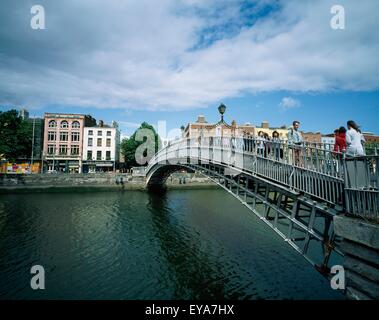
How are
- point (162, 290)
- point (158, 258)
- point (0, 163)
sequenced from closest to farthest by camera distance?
point (162, 290) < point (158, 258) < point (0, 163)

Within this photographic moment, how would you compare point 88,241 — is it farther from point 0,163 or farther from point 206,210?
point 0,163

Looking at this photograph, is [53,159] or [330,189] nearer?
[330,189]

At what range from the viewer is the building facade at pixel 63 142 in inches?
1769

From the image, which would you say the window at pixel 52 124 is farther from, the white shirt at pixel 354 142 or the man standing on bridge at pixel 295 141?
the white shirt at pixel 354 142

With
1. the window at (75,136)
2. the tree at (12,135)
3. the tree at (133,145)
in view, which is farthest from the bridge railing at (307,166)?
the window at (75,136)

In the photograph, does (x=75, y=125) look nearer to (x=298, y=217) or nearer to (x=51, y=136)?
(x=51, y=136)

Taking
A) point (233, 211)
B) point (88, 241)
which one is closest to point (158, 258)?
point (88, 241)

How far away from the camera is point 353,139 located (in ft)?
17.3

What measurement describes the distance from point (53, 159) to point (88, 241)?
39.0m

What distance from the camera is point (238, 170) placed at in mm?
9133

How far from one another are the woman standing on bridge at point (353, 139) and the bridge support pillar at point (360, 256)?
1698 mm

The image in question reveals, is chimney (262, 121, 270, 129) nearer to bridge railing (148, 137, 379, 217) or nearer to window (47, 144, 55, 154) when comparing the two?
window (47, 144, 55, 154)

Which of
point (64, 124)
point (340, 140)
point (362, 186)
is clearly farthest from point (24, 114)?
point (362, 186)

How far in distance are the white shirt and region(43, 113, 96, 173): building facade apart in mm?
47283
